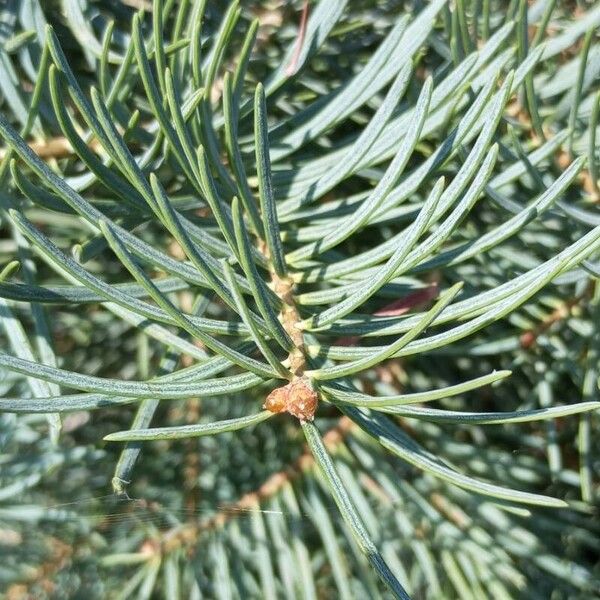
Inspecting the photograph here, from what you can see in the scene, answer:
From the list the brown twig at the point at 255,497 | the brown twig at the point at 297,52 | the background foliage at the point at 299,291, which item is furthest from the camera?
the brown twig at the point at 255,497

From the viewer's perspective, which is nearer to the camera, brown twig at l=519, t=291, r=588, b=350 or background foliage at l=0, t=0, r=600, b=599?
background foliage at l=0, t=0, r=600, b=599

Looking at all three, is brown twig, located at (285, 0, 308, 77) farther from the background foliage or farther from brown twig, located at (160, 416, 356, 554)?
brown twig, located at (160, 416, 356, 554)

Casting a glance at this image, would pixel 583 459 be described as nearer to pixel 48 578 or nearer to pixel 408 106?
pixel 408 106

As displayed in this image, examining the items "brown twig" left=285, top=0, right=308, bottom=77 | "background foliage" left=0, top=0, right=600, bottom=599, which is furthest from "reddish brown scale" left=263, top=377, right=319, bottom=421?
"brown twig" left=285, top=0, right=308, bottom=77

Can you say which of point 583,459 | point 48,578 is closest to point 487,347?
point 583,459

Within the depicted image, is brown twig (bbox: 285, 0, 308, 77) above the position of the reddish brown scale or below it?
above

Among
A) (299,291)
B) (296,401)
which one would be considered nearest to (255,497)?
(299,291)

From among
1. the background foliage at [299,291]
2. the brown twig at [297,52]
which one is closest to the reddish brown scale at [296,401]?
the background foliage at [299,291]

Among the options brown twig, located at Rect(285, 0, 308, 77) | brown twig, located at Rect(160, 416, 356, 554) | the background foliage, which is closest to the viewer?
the background foliage

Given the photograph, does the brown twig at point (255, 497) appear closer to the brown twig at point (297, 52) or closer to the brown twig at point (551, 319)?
the brown twig at point (551, 319)

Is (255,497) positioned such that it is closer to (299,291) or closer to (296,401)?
(299,291)
